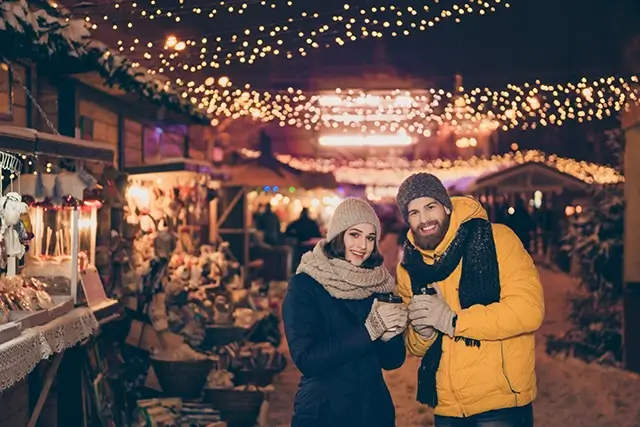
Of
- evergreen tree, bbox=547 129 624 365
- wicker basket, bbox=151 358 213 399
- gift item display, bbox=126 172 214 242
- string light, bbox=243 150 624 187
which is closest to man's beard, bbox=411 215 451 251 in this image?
wicker basket, bbox=151 358 213 399

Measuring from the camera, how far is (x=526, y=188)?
29609 mm

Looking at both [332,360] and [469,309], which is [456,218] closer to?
[469,309]

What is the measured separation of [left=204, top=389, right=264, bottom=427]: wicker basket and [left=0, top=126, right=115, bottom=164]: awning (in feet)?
8.79

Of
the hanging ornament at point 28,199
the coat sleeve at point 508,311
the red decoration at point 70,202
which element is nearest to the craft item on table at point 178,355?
the red decoration at point 70,202

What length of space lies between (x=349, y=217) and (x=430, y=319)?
2.33 ft

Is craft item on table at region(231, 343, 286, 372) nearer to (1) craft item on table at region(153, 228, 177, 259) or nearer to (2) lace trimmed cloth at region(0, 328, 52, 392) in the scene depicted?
(1) craft item on table at region(153, 228, 177, 259)

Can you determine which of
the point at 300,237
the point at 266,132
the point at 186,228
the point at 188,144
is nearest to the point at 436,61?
the point at 300,237

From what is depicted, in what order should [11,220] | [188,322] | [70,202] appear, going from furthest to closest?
[188,322]
[70,202]
[11,220]

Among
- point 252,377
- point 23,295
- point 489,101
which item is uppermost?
point 489,101

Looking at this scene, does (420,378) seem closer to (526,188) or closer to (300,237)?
(300,237)

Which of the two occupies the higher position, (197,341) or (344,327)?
(344,327)

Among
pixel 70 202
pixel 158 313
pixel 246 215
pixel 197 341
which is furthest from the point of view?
pixel 246 215

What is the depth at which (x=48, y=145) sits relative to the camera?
610 centimetres

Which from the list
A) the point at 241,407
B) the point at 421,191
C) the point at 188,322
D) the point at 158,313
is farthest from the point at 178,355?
the point at 421,191
